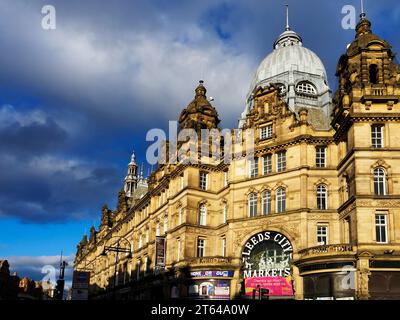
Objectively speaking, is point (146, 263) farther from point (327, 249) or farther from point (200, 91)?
point (327, 249)

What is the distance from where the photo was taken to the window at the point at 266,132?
152ft

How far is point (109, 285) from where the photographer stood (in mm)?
80500

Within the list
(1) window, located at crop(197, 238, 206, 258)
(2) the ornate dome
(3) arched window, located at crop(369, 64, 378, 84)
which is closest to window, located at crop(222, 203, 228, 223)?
(1) window, located at crop(197, 238, 206, 258)

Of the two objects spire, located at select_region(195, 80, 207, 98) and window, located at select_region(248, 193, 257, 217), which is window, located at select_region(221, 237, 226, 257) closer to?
window, located at select_region(248, 193, 257, 217)

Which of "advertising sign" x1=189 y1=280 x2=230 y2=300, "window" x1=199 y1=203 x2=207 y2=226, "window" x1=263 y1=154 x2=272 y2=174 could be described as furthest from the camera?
"window" x1=199 y1=203 x2=207 y2=226

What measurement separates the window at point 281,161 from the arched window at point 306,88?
11104 mm

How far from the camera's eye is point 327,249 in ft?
121

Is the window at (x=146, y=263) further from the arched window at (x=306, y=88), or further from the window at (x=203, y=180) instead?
the arched window at (x=306, y=88)

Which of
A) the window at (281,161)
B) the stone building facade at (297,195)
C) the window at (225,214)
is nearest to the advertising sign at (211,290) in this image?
the stone building facade at (297,195)

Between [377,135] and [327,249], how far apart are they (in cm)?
997

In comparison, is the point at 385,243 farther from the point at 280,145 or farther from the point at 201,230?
the point at 201,230

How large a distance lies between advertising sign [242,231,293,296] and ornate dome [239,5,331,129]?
41.9 ft

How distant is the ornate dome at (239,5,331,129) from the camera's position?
167ft
